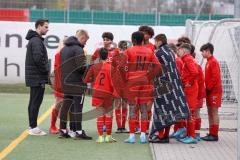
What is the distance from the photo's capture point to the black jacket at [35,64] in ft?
43.2

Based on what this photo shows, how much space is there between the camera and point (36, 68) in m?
13.3

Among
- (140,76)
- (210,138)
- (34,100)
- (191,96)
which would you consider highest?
(140,76)

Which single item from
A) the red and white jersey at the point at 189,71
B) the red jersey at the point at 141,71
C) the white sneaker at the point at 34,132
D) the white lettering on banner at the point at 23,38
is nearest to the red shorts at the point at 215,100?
the red and white jersey at the point at 189,71

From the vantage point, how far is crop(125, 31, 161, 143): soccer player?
12508mm

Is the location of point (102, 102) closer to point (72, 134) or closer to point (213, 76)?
point (72, 134)

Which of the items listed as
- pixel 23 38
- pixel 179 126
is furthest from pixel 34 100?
pixel 23 38

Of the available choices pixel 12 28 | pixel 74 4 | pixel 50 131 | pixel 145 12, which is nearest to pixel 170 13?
pixel 145 12

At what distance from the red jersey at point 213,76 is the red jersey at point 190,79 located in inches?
13.7

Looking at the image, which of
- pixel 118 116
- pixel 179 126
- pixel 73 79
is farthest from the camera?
pixel 118 116

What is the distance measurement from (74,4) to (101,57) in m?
13.7

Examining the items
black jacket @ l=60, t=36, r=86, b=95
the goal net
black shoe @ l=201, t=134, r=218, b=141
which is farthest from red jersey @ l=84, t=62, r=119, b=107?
the goal net

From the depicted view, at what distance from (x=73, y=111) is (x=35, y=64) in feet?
3.38

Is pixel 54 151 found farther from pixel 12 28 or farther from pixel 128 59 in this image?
pixel 12 28

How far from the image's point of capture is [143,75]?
41.3 ft
